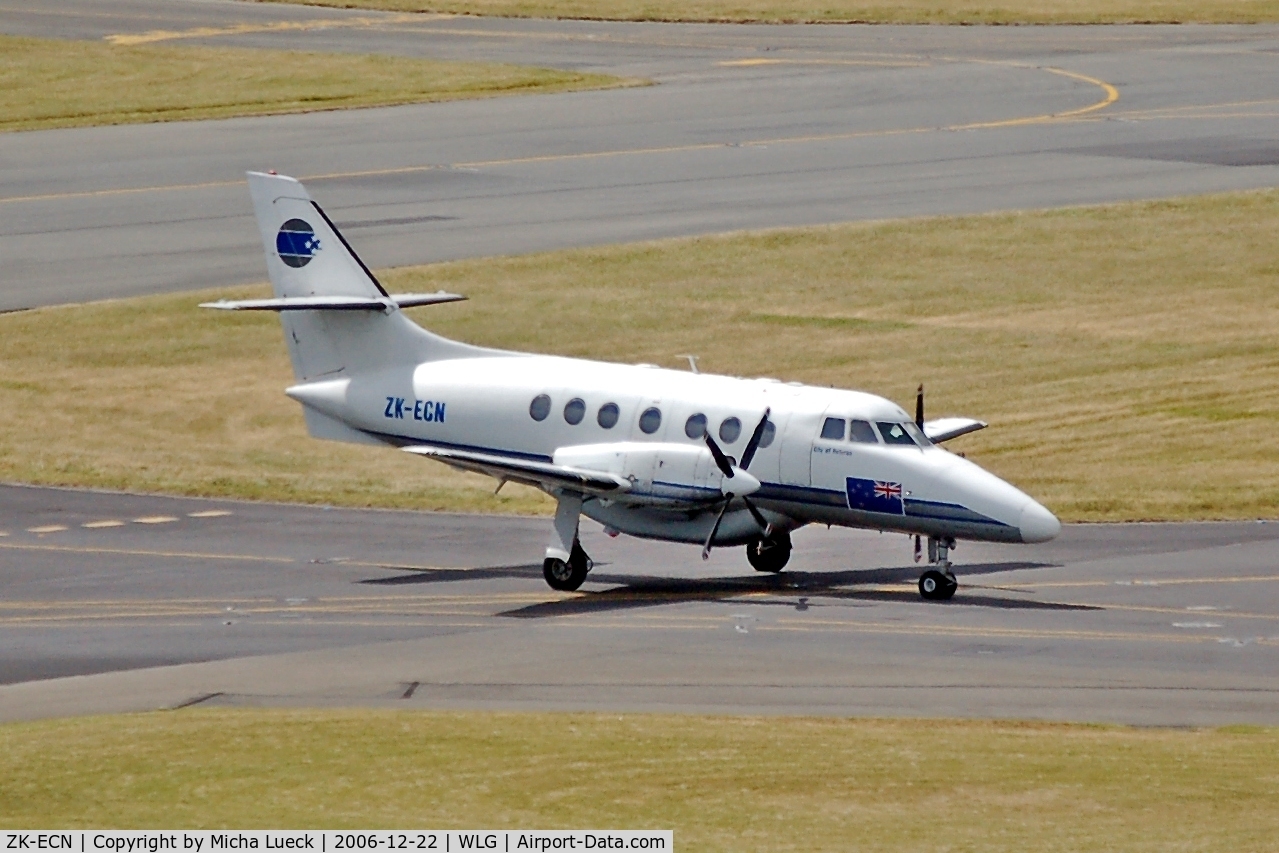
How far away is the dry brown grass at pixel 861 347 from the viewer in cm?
4416

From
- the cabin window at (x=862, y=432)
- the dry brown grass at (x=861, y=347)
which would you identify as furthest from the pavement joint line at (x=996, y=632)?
the dry brown grass at (x=861, y=347)

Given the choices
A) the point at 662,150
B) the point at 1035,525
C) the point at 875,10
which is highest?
the point at 875,10

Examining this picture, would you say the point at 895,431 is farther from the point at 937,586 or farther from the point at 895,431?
the point at 937,586

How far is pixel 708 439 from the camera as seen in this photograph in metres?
32.4

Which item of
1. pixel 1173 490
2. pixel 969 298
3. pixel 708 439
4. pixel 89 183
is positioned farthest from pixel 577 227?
pixel 708 439

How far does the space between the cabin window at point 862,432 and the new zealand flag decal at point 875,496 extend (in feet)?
2.02

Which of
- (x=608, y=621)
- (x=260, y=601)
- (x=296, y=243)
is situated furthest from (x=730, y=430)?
(x=296, y=243)

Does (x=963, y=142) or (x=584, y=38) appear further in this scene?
(x=584, y=38)

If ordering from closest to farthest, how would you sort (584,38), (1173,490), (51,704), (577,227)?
(51,704) → (1173,490) → (577,227) → (584,38)

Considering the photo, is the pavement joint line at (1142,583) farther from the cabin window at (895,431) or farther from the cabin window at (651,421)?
the cabin window at (651,421)

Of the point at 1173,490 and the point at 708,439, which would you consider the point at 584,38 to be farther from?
the point at 708,439

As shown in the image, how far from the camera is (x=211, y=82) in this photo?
3381 inches

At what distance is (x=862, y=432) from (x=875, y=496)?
101 centimetres

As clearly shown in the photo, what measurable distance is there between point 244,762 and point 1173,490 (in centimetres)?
2397
